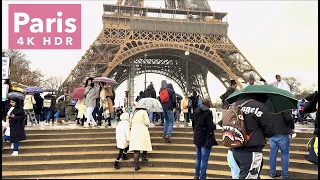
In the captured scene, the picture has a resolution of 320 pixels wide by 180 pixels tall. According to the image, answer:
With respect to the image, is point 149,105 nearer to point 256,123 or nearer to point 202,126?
point 202,126

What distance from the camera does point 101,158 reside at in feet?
27.7

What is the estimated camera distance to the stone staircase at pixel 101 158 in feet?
24.3

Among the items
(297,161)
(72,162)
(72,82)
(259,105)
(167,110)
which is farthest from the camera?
(72,82)

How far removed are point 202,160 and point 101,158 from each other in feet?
10.2

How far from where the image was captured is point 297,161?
7355mm

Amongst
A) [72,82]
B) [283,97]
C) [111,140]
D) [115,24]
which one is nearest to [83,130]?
[111,140]

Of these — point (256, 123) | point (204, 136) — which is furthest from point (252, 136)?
point (204, 136)

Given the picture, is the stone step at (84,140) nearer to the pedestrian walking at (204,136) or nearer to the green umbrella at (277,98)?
the pedestrian walking at (204,136)

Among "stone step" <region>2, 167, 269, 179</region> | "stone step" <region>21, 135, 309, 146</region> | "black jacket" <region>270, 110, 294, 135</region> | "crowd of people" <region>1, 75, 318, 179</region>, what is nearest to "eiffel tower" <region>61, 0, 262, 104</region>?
"crowd of people" <region>1, 75, 318, 179</region>

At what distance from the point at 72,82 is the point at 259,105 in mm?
27129

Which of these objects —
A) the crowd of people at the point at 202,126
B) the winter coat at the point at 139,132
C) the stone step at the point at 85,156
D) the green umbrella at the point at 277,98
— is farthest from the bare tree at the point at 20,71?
the green umbrella at the point at 277,98

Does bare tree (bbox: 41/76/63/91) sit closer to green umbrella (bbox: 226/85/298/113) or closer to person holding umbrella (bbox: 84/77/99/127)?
person holding umbrella (bbox: 84/77/99/127)

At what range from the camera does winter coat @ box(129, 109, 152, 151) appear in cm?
751

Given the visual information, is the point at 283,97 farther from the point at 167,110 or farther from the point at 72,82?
the point at 72,82
